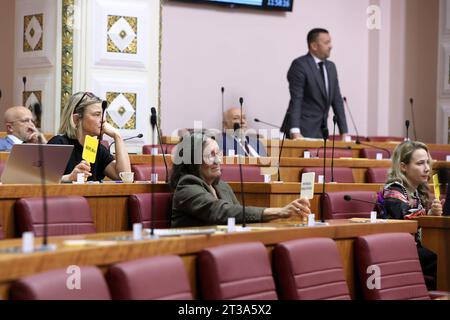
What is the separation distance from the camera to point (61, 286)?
89.2 inches

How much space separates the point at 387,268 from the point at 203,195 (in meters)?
0.99

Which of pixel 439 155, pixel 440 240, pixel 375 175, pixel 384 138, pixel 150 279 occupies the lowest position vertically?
pixel 440 240

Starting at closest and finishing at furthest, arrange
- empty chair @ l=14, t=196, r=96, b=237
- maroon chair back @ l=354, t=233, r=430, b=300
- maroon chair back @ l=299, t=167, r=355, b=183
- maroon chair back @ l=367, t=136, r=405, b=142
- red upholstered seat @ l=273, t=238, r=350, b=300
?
red upholstered seat @ l=273, t=238, r=350, b=300 → maroon chair back @ l=354, t=233, r=430, b=300 → empty chair @ l=14, t=196, r=96, b=237 → maroon chair back @ l=299, t=167, r=355, b=183 → maroon chair back @ l=367, t=136, r=405, b=142

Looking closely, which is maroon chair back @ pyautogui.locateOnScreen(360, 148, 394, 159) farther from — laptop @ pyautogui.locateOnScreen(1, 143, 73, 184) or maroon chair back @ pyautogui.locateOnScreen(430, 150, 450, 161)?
laptop @ pyautogui.locateOnScreen(1, 143, 73, 184)

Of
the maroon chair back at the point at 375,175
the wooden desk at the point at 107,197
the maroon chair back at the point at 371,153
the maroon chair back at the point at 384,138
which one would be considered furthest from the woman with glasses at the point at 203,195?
the maroon chair back at the point at 384,138

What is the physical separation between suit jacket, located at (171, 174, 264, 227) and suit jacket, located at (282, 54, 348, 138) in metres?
5.11

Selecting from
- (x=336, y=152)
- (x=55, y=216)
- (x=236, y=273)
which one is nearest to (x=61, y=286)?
(x=236, y=273)

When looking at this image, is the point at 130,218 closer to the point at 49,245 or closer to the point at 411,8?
the point at 49,245

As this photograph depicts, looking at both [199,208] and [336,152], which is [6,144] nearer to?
[199,208]

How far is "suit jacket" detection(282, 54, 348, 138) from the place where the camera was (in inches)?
368

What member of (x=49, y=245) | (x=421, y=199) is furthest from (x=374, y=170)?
(x=49, y=245)

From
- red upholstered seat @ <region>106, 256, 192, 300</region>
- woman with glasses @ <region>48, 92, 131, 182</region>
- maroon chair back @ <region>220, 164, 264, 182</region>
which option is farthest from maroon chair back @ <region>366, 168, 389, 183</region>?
red upholstered seat @ <region>106, 256, 192, 300</region>
